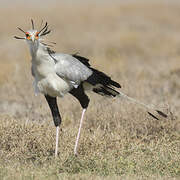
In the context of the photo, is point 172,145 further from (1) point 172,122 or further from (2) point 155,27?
(2) point 155,27

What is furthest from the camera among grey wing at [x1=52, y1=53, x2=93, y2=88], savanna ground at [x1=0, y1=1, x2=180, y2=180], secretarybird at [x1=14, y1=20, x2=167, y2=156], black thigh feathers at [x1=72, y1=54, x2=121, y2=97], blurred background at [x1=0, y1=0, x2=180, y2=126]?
blurred background at [x1=0, y1=0, x2=180, y2=126]

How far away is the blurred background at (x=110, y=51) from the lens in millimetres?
7859

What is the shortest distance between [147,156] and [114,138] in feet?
2.26

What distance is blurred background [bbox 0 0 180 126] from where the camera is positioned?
25.8 ft

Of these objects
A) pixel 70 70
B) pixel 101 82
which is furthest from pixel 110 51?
pixel 70 70

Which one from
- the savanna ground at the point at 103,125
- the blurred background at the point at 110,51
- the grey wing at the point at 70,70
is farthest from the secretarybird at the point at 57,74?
the blurred background at the point at 110,51

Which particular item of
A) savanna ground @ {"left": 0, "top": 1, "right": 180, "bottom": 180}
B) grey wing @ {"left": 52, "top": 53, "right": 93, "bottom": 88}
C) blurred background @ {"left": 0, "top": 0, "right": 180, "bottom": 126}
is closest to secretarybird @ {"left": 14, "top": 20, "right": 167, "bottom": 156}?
grey wing @ {"left": 52, "top": 53, "right": 93, "bottom": 88}

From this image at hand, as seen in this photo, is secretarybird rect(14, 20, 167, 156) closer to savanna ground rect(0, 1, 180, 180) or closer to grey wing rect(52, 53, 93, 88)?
grey wing rect(52, 53, 93, 88)

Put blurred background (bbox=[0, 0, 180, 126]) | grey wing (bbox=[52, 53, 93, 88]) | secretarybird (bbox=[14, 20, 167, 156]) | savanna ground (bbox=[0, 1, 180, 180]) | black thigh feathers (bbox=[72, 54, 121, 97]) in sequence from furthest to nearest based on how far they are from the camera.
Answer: blurred background (bbox=[0, 0, 180, 126])
black thigh feathers (bbox=[72, 54, 121, 97])
grey wing (bbox=[52, 53, 93, 88])
secretarybird (bbox=[14, 20, 167, 156])
savanna ground (bbox=[0, 1, 180, 180])

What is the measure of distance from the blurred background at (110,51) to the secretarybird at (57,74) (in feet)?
3.92

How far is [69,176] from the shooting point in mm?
4477

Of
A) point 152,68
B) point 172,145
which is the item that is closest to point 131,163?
point 172,145

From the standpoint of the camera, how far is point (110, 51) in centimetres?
1441

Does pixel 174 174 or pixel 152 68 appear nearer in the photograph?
pixel 174 174
